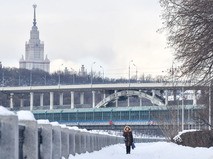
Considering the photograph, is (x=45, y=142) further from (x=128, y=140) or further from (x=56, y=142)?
(x=128, y=140)

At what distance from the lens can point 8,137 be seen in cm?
1215

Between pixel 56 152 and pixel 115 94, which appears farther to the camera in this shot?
pixel 115 94

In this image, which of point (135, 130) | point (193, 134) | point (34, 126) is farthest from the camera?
point (135, 130)

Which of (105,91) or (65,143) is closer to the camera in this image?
(65,143)

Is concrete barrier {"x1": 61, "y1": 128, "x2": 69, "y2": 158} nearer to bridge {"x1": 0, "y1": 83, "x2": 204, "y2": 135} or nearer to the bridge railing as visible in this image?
the bridge railing

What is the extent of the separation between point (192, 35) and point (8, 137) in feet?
48.6

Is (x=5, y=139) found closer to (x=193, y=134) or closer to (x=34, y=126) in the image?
(x=34, y=126)

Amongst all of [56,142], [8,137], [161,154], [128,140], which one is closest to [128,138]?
[128,140]

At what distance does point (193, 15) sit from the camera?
25.5 meters

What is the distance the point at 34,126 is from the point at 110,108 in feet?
400

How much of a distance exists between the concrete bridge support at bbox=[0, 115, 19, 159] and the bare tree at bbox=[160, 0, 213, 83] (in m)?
13.2

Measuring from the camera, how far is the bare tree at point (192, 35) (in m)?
24.9

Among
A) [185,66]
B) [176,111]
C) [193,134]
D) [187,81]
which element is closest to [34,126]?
[185,66]

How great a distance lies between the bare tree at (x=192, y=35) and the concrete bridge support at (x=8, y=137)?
13.2 meters
